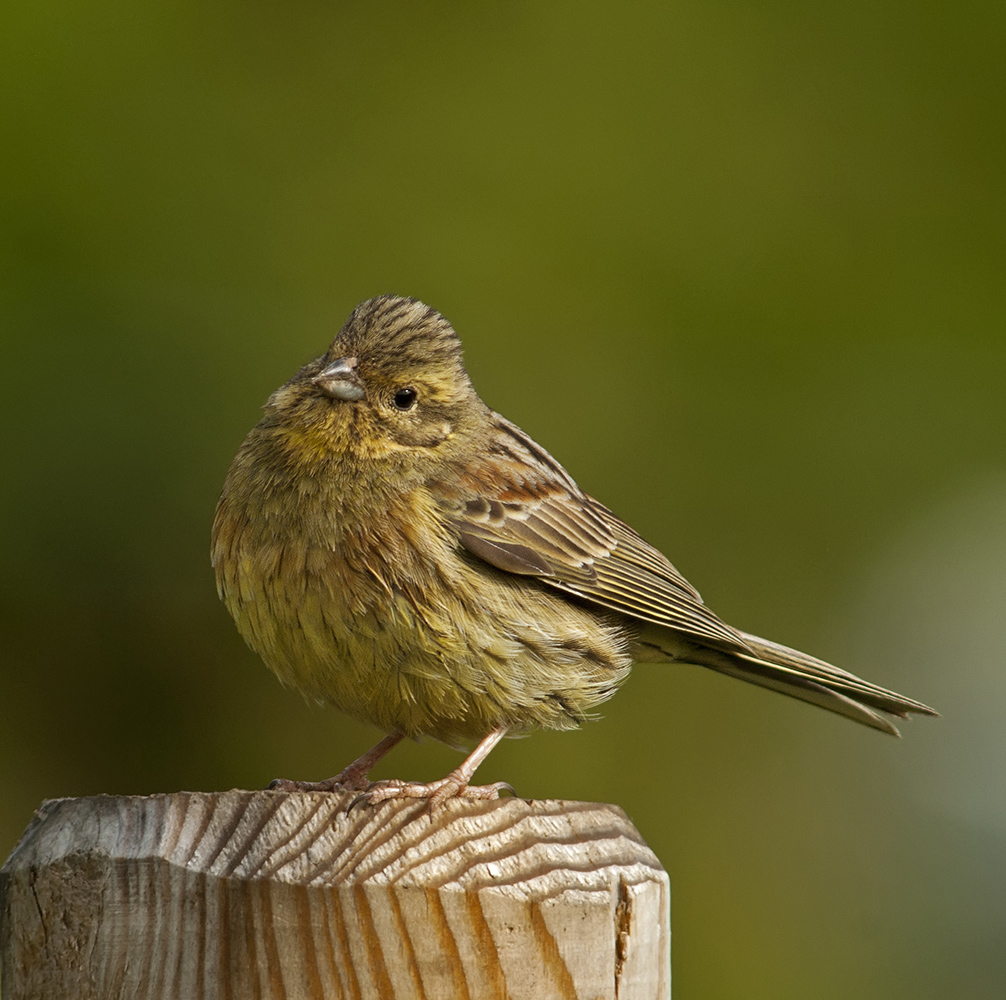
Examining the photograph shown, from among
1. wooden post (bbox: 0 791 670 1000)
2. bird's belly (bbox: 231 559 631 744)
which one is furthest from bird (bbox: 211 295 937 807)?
wooden post (bbox: 0 791 670 1000)

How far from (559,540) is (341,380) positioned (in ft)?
3.27

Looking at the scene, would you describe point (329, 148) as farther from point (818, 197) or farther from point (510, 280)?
point (818, 197)

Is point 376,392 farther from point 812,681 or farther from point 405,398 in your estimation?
point 812,681

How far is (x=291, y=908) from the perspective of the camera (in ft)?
7.79

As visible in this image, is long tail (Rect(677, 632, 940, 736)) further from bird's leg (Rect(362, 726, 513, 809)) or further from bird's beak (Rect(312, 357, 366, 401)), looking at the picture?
bird's beak (Rect(312, 357, 366, 401))

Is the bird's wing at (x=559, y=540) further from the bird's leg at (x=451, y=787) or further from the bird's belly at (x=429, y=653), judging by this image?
the bird's leg at (x=451, y=787)

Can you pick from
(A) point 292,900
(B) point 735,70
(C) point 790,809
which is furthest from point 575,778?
(A) point 292,900

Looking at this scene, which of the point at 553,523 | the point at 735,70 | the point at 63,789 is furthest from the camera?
the point at 735,70

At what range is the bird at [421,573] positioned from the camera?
4.12 meters

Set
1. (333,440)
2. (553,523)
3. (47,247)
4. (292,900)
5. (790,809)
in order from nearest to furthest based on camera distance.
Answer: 1. (292,900)
2. (333,440)
3. (553,523)
4. (47,247)
5. (790,809)

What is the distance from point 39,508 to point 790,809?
3669 mm

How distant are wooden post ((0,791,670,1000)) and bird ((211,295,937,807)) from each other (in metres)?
1.12

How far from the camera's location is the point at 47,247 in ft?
21.0

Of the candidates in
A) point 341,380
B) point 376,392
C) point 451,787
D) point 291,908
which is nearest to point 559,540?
point 376,392
